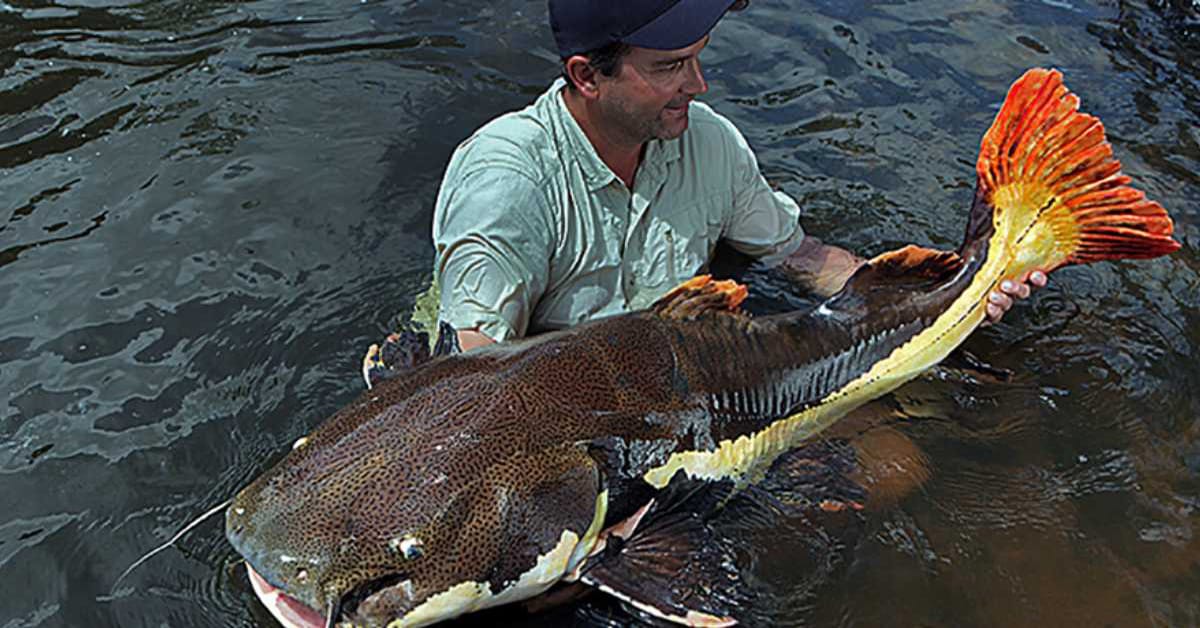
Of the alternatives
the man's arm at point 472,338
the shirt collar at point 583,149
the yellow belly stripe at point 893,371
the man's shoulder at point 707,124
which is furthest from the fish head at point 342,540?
the man's shoulder at point 707,124

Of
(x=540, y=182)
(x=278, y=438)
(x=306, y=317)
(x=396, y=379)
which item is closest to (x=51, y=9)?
(x=306, y=317)

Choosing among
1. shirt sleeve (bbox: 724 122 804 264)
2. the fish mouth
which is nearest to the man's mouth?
shirt sleeve (bbox: 724 122 804 264)

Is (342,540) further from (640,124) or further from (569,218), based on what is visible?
(640,124)

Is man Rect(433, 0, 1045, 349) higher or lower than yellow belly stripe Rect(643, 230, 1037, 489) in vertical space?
higher

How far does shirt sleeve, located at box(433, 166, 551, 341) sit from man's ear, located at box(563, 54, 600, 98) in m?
0.36

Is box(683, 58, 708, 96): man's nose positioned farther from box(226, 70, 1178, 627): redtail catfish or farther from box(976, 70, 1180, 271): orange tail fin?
box(976, 70, 1180, 271): orange tail fin

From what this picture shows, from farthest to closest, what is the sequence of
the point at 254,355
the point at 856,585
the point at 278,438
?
the point at 254,355, the point at 278,438, the point at 856,585

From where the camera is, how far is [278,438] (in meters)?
3.84

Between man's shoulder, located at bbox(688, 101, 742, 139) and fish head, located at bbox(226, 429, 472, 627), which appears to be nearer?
fish head, located at bbox(226, 429, 472, 627)

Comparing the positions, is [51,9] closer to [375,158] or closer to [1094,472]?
[375,158]

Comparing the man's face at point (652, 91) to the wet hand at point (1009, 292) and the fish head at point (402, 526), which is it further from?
the fish head at point (402, 526)

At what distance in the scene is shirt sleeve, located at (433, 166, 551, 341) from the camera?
128 inches

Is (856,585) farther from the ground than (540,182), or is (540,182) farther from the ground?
(540,182)

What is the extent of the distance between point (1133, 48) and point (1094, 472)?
396 centimetres
